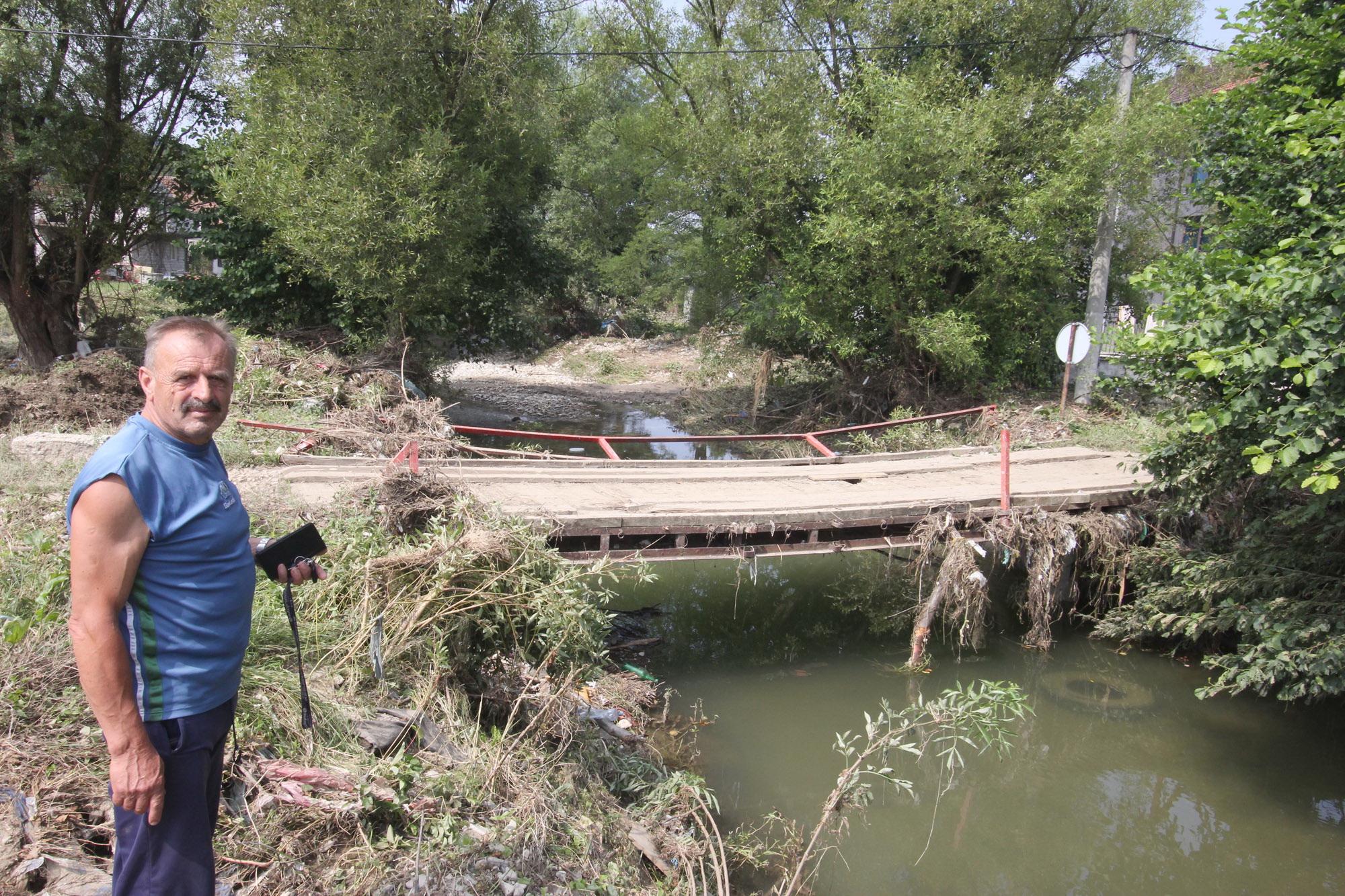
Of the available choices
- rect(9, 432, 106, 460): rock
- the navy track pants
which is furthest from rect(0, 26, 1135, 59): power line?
the navy track pants

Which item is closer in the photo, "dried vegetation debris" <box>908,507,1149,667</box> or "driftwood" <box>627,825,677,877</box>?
"driftwood" <box>627,825,677,877</box>

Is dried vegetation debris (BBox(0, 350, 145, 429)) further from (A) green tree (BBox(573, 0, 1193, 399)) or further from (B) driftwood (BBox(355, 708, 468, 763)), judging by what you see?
(A) green tree (BBox(573, 0, 1193, 399))

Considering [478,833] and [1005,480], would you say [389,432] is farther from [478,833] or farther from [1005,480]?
[478,833]

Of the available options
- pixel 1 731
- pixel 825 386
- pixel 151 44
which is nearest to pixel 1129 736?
pixel 1 731

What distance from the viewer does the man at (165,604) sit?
213cm

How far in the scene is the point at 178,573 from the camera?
7.48ft

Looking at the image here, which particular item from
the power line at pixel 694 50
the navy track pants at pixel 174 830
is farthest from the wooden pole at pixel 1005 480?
the power line at pixel 694 50

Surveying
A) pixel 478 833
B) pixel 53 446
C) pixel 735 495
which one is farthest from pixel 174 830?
pixel 53 446

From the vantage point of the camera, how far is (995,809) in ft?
20.0

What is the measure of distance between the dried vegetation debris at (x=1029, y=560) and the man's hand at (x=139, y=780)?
21.0 feet

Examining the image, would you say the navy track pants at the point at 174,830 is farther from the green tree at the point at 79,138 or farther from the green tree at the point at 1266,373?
the green tree at the point at 79,138

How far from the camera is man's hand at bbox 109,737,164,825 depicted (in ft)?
7.15

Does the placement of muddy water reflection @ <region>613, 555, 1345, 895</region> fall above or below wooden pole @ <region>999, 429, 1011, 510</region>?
below

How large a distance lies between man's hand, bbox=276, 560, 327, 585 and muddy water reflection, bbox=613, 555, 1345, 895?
3.68 m
